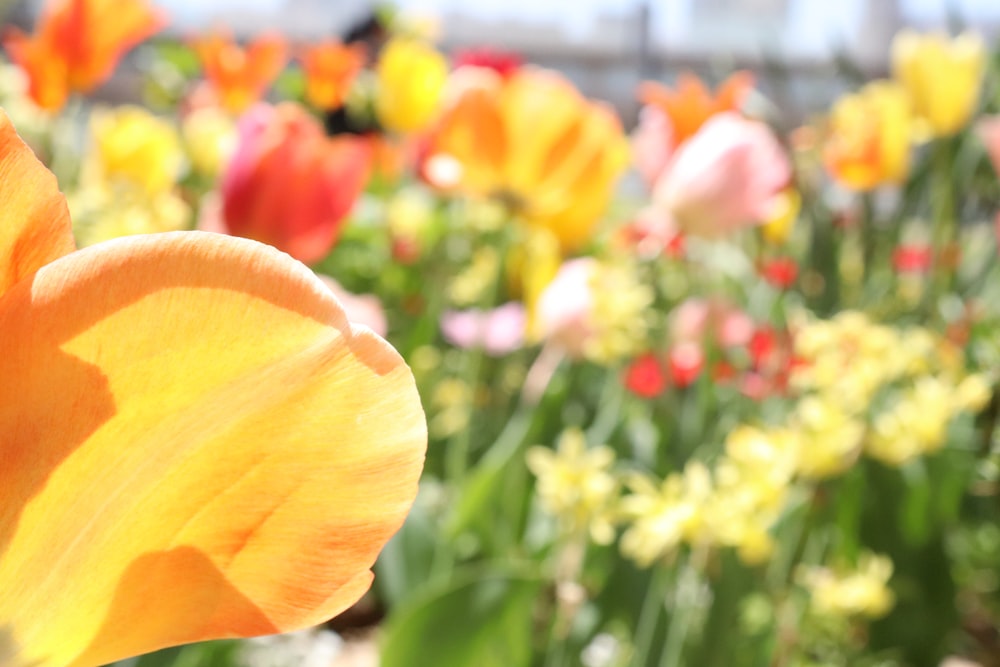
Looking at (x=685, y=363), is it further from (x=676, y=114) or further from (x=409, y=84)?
(x=409, y=84)

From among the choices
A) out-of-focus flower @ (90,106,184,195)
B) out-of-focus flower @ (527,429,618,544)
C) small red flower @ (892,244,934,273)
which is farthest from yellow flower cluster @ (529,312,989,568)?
small red flower @ (892,244,934,273)

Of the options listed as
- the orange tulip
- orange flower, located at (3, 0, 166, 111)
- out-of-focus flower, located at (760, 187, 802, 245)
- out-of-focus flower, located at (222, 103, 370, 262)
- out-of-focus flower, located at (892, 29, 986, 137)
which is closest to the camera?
the orange tulip

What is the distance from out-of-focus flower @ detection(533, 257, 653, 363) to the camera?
2.35ft

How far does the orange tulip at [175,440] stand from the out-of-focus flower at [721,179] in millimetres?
662

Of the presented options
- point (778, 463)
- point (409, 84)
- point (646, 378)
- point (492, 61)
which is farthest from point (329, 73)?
point (778, 463)

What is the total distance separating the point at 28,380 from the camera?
0.12 metres

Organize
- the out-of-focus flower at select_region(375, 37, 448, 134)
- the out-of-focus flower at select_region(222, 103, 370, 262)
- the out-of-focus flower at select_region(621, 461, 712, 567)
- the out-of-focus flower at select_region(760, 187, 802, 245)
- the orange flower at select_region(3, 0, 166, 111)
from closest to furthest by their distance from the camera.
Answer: the out-of-focus flower at select_region(621, 461, 712, 567), the out-of-focus flower at select_region(222, 103, 370, 262), the orange flower at select_region(3, 0, 166, 111), the out-of-focus flower at select_region(375, 37, 448, 134), the out-of-focus flower at select_region(760, 187, 802, 245)

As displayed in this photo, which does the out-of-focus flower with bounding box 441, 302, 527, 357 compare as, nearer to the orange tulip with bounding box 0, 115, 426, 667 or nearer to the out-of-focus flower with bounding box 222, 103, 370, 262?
the out-of-focus flower with bounding box 222, 103, 370, 262

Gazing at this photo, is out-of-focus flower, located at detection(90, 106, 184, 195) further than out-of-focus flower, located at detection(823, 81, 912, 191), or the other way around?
out-of-focus flower, located at detection(823, 81, 912, 191)

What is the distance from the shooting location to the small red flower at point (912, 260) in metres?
1.35

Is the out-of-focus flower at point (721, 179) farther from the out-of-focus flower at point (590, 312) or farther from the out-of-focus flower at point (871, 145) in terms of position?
the out-of-focus flower at point (871, 145)

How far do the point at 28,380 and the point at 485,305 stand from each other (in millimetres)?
704

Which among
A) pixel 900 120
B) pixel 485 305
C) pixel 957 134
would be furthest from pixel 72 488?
pixel 957 134

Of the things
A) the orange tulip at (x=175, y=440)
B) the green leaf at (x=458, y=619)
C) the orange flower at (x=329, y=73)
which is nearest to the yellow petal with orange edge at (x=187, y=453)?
the orange tulip at (x=175, y=440)
